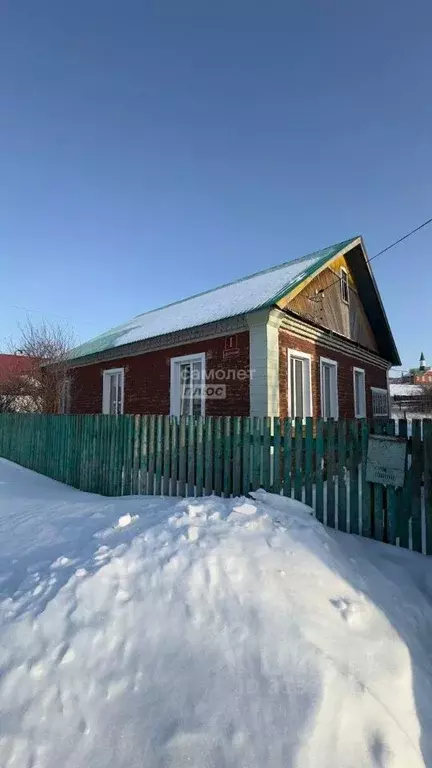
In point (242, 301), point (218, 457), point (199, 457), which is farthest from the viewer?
point (242, 301)

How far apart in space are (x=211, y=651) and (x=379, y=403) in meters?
14.1

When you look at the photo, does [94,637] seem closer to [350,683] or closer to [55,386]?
[350,683]

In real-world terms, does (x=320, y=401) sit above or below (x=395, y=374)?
below

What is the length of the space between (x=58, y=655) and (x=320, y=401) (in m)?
8.55

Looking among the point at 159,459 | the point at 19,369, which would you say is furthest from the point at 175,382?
the point at 19,369

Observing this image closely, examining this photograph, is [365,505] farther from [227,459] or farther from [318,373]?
[318,373]

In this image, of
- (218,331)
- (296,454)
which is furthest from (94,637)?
(218,331)

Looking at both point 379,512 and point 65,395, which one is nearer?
point 379,512

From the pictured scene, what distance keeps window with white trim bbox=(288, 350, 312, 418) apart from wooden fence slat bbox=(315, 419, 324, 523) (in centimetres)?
401

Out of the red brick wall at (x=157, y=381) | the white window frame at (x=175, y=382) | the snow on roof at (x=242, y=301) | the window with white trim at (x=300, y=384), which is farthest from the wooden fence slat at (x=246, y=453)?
the white window frame at (x=175, y=382)

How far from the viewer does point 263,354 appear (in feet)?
25.1

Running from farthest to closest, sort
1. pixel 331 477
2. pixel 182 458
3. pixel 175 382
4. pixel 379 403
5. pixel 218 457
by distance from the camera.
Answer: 1. pixel 379 403
2. pixel 175 382
3. pixel 182 458
4. pixel 218 457
5. pixel 331 477

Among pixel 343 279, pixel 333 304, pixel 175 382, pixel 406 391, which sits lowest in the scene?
pixel 175 382

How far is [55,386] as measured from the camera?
14.1 metres
